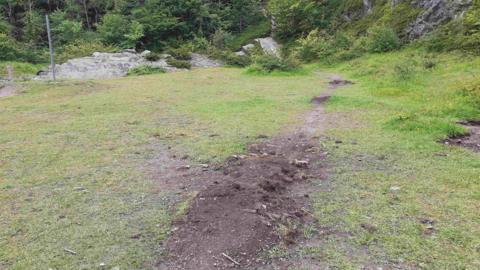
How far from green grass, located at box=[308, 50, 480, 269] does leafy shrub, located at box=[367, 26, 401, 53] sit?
9719mm

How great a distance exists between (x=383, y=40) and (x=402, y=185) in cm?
1741

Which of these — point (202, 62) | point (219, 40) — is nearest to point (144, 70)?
point (202, 62)

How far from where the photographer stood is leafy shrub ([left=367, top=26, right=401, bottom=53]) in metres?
20.9

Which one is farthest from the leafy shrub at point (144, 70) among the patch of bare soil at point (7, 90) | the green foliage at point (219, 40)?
the green foliage at point (219, 40)

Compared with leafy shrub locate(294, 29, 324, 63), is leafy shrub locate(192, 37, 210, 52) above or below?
below

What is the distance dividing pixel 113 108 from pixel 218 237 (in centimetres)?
942

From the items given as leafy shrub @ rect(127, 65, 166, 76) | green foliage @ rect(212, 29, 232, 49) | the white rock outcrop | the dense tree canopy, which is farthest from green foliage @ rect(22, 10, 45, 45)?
leafy shrub @ rect(127, 65, 166, 76)

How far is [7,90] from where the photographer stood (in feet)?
53.6

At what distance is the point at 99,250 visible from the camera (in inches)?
166

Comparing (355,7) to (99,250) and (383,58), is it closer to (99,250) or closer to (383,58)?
(383,58)

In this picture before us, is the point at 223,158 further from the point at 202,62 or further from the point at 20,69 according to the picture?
the point at 20,69

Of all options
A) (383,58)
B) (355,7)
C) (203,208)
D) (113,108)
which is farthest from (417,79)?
(355,7)

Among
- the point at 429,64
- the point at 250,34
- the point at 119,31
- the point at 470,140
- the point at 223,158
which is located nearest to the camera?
the point at 223,158

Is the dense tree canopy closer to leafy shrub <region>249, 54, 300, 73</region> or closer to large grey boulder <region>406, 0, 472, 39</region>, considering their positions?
leafy shrub <region>249, 54, 300, 73</region>
